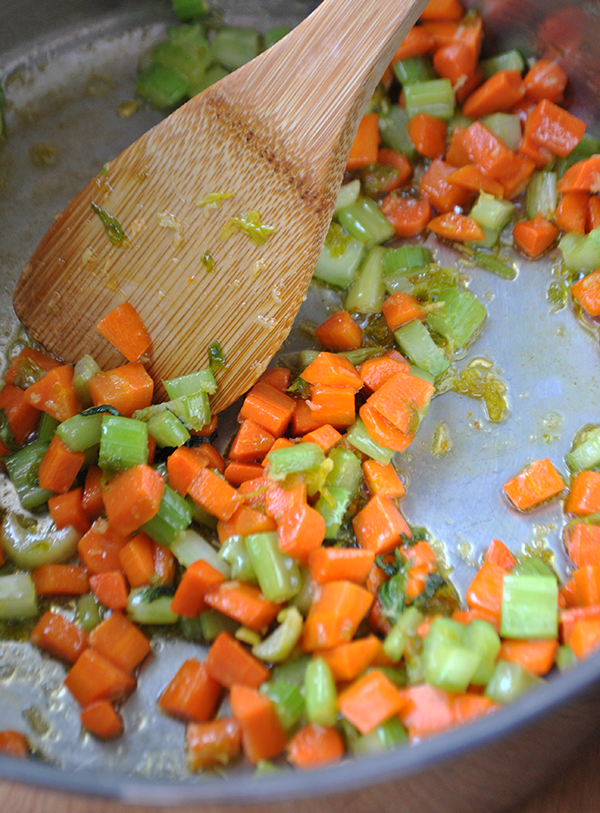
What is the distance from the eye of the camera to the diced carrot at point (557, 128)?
87.9 inches

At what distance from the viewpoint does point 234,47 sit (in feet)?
8.24

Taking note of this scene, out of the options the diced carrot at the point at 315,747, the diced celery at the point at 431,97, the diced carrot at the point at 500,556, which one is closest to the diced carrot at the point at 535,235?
the diced celery at the point at 431,97

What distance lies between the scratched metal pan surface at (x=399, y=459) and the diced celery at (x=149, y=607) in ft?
0.28

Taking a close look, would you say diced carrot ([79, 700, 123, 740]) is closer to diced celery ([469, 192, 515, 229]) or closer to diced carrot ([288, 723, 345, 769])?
diced carrot ([288, 723, 345, 769])

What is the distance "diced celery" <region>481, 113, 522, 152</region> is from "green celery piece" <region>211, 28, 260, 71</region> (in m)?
0.94

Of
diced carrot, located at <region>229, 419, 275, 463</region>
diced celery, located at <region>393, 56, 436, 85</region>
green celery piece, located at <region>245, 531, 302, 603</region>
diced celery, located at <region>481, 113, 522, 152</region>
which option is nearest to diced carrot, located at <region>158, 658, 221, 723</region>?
green celery piece, located at <region>245, 531, 302, 603</region>

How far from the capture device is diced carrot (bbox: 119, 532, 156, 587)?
1.79 m

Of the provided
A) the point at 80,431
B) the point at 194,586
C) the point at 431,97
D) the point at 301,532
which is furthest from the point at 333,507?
the point at 431,97

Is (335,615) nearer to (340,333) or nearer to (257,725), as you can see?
(257,725)

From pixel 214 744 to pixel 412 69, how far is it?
2.31 meters

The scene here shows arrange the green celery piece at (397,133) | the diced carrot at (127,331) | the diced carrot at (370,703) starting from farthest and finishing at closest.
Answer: the green celery piece at (397,133), the diced carrot at (127,331), the diced carrot at (370,703)

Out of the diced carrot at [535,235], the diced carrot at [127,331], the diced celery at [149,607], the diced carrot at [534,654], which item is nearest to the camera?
the diced carrot at [534,654]

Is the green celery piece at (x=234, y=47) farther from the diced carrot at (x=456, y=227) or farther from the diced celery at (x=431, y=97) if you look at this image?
the diced carrot at (x=456, y=227)

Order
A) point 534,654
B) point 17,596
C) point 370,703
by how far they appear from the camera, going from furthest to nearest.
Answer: point 17,596 < point 534,654 < point 370,703
